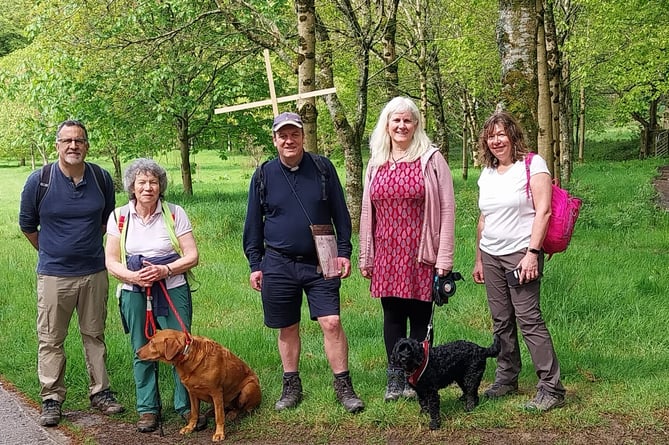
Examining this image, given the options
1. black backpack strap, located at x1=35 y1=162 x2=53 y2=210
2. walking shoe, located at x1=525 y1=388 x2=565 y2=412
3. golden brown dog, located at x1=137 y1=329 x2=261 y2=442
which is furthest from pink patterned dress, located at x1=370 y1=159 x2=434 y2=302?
black backpack strap, located at x1=35 y1=162 x2=53 y2=210

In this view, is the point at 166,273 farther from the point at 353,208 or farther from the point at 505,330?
the point at 353,208

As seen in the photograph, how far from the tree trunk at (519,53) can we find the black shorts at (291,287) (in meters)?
3.04

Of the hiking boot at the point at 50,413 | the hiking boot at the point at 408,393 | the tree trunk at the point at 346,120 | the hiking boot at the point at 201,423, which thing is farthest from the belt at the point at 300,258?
the tree trunk at the point at 346,120

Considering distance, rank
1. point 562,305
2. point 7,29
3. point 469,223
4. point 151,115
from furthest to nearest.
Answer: point 7,29
point 151,115
point 469,223
point 562,305

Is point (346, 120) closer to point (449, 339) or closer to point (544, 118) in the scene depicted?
point (544, 118)

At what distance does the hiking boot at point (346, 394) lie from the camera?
5016 millimetres

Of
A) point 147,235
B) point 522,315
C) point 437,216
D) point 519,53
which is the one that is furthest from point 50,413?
Answer: point 519,53

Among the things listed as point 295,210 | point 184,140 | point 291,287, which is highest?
point 184,140

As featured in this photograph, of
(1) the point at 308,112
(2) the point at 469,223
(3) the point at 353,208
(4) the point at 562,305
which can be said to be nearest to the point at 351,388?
(4) the point at 562,305

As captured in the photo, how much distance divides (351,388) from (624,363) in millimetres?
2310

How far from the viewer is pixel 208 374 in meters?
4.76

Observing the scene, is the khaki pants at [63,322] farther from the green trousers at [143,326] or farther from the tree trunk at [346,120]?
the tree trunk at [346,120]

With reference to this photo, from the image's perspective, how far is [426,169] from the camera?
15.5ft

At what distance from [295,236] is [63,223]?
1.83 metres
